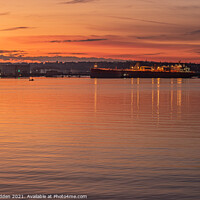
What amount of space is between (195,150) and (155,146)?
191cm

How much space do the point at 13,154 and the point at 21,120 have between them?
1403cm

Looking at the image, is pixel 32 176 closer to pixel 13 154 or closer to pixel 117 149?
pixel 13 154

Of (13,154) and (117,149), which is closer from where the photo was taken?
(13,154)

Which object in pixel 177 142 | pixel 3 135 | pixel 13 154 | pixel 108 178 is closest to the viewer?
pixel 108 178

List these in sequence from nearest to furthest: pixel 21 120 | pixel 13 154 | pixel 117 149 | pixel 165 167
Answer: pixel 165 167, pixel 13 154, pixel 117 149, pixel 21 120

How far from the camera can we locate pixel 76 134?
73.7 feet

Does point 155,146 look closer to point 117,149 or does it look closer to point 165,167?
point 117,149

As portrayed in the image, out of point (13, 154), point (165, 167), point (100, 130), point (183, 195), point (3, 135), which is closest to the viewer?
point (183, 195)

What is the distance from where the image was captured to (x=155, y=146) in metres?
18.3

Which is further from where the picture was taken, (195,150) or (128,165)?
(195,150)

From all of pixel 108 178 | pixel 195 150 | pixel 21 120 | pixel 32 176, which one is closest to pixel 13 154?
pixel 32 176

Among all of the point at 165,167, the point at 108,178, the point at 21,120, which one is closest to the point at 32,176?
the point at 108,178

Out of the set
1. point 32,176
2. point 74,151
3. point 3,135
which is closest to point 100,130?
point 3,135

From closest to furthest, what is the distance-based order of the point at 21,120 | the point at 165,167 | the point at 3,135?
the point at 165,167
the point at 3,135
the point at 21,120
